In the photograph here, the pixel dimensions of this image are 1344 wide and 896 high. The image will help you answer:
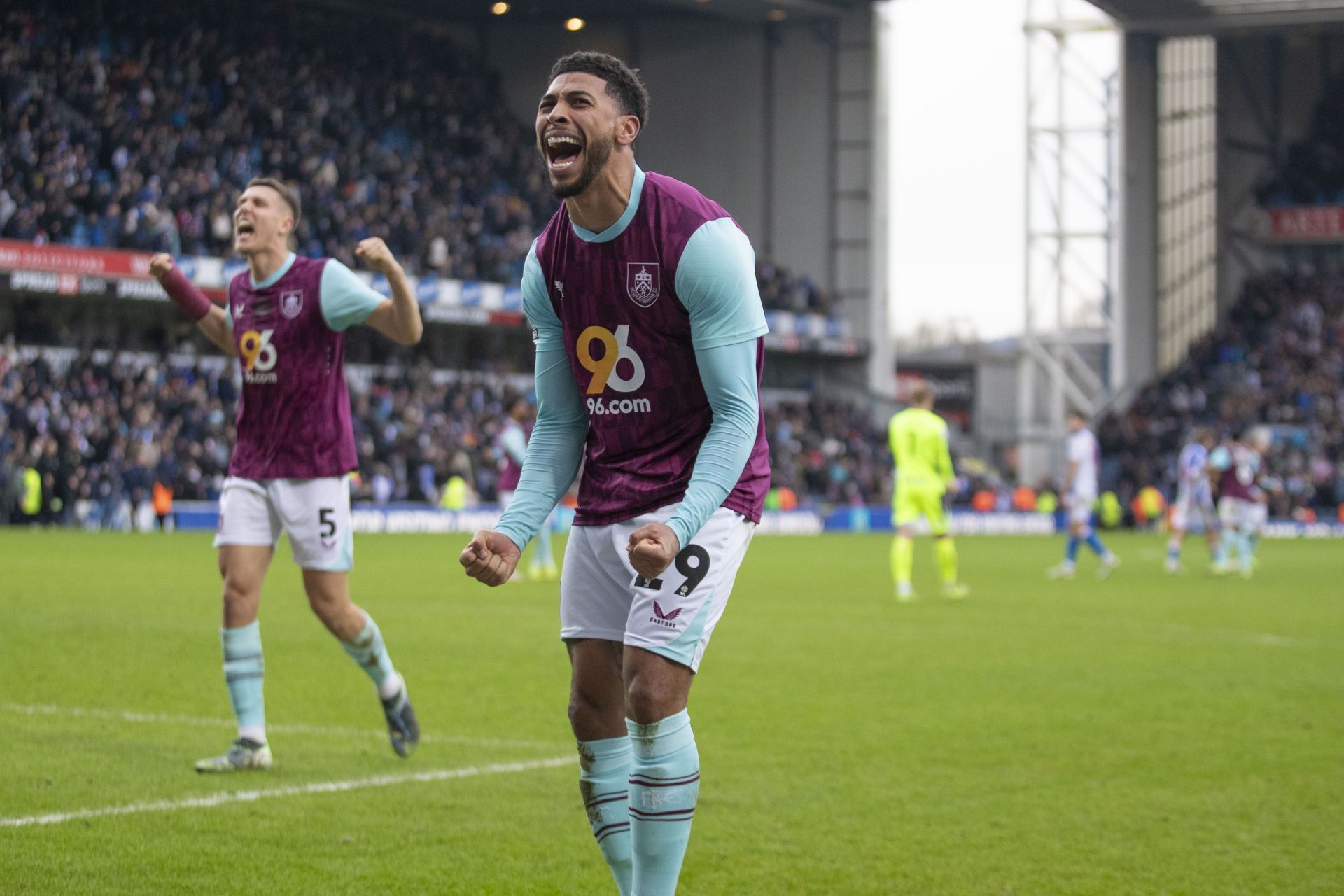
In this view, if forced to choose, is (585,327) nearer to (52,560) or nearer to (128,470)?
(52,560)

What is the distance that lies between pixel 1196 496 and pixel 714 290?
23.9 metres

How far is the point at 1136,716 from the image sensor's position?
9.24 metres

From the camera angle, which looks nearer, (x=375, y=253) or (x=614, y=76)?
(x=614, y=76)

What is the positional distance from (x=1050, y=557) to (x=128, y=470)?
55.6 ft

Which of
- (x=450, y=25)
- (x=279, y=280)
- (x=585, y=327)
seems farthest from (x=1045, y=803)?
(x=450, y=25)

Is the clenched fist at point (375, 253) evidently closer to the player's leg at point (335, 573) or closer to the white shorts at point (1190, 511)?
the player's leg at point (335, 573)

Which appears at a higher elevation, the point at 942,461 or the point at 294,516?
the point at 294,516

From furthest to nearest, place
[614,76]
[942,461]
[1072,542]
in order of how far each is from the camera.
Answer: [1072,542] < [942,461] < [614,76]

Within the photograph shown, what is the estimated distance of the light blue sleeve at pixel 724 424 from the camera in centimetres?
412

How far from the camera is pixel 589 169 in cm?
417

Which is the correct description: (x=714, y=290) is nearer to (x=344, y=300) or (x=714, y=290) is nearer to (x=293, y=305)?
(x=344, y=300)

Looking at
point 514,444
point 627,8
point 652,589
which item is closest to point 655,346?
point 652,589

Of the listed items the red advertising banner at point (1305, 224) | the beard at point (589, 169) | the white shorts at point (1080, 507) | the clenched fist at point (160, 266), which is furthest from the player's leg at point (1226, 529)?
the red advertising banner at point (1305, 224)

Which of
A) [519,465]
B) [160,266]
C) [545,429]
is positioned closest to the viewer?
[545,429]
